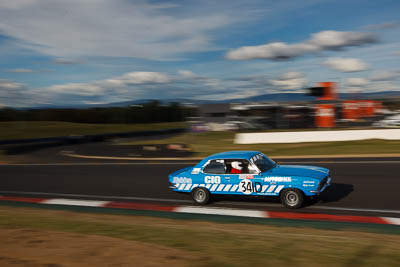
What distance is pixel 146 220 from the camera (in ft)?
26.3

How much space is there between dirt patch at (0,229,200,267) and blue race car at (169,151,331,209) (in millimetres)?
3913

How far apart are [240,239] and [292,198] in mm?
3116

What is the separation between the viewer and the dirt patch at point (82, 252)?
4.81 m

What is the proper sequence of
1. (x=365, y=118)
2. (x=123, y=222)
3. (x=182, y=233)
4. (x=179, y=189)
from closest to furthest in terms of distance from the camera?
(x=182, y=233)
(x=123, y=222)
(x=179, y=189)
(x=365, y=118)

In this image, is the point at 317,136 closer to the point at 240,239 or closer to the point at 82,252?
the point at 240,239

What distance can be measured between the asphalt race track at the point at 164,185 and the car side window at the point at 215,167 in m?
0.86

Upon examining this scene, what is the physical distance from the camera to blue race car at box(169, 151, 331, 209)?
27.9 ft

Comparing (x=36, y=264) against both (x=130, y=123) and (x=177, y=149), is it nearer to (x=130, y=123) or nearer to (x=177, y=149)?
(x=177, y=149)

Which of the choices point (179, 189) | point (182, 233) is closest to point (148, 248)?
point (182, 233)

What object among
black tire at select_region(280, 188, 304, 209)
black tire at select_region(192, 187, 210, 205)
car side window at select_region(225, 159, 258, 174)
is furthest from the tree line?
black tire at select_region(280, 188, 304, 209)

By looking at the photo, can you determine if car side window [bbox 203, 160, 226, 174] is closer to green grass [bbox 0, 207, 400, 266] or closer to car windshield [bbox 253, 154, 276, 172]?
car windshield [bbox 253, 154, 276, 172]

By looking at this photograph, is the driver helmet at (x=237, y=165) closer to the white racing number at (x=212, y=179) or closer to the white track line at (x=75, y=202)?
the white racing number at (x=212, y=179)

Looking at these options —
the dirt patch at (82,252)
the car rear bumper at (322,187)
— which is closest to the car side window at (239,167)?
the car rear bumper at (322,187)

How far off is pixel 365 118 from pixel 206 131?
1251 cm
